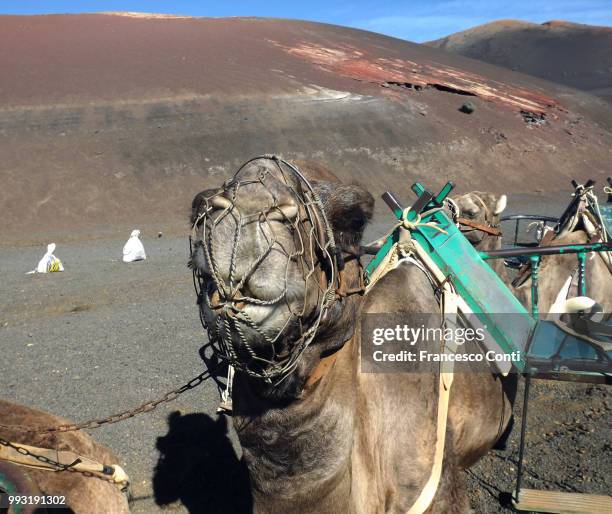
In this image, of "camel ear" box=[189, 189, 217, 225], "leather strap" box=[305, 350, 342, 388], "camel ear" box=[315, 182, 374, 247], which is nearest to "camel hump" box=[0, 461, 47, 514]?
"leather strap" box=[305, 350, 342, 388]

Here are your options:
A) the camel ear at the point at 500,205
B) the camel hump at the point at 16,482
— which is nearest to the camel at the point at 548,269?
the camel ear at the point at 500,205

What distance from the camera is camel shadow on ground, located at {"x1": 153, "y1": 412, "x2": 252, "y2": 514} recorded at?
4488mm

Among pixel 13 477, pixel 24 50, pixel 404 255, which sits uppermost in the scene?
pixel 24 50

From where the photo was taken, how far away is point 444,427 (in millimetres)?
2602

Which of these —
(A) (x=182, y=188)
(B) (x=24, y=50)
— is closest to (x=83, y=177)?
(A) (x=182, y=188)

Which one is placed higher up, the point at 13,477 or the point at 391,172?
the point at 391,172

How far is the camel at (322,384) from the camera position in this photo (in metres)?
1.68

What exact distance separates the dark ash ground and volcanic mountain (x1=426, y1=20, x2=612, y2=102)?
55803mm

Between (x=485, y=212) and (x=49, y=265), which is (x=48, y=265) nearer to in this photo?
(x=49, y=265)

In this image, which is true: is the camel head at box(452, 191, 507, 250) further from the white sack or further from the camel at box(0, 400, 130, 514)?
the white sack

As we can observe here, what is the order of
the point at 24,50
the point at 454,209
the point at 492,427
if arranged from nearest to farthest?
the point at 492,427 → the point at 454,209 → the point at 24,50

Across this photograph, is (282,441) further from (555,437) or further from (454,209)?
(555,437)

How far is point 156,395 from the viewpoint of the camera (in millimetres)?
6207

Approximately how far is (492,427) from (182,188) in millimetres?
16976
